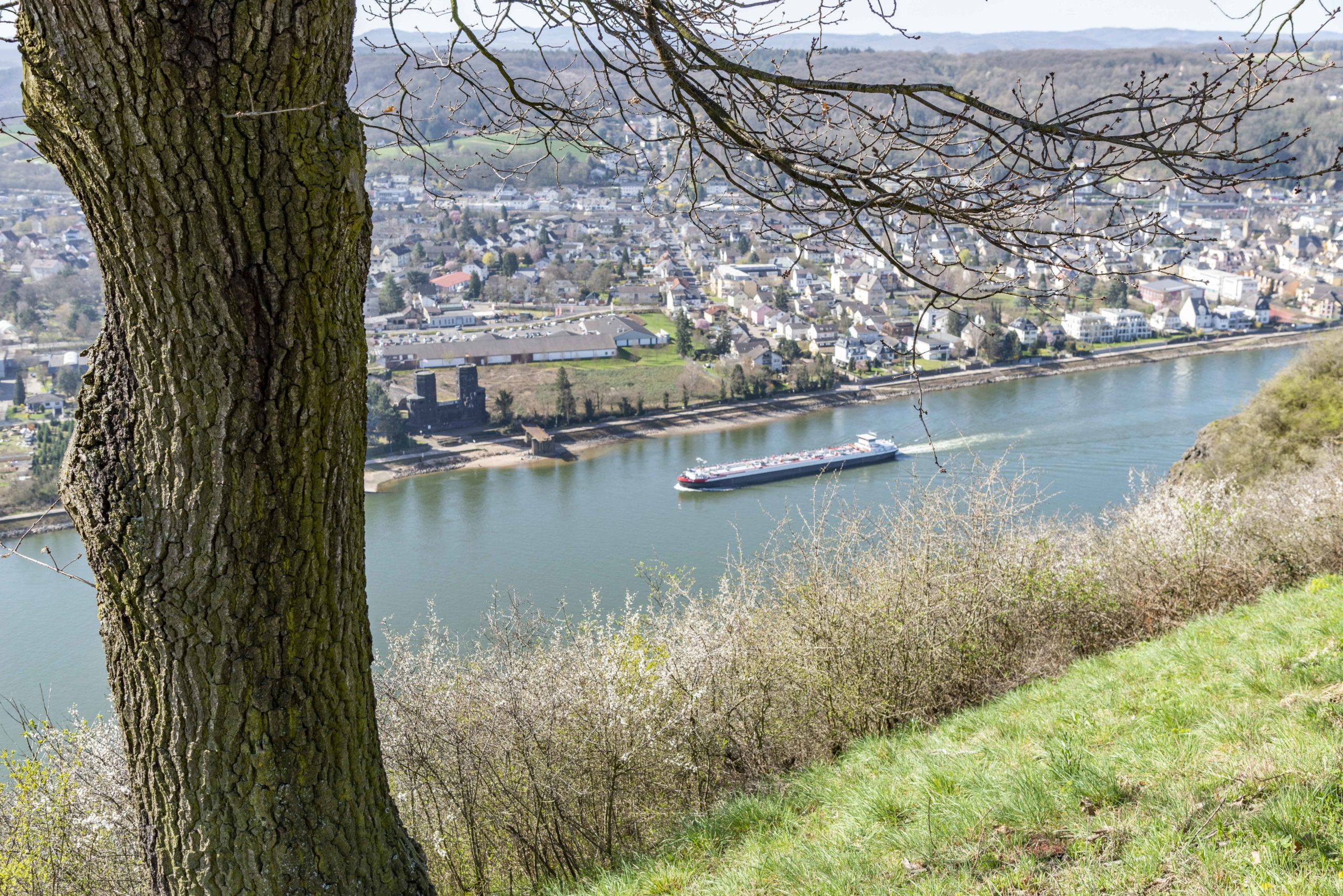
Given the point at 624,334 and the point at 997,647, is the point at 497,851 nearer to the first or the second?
the point at 997,647

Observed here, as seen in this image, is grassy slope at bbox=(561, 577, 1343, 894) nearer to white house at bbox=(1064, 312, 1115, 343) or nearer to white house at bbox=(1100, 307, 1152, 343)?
white house at bbox=(1064, 312, 1115, 343)

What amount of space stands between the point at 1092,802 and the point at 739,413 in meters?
19.2

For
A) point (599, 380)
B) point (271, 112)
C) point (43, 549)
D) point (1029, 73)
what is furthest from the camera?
point (1029, 73)

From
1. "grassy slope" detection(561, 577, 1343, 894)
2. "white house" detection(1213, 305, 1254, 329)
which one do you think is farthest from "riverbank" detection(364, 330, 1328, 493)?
"grassy slope" detection(561, 577, 1343, 894)

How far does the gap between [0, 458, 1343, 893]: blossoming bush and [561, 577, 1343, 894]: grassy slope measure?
63 cm

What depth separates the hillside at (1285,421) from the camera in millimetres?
9578

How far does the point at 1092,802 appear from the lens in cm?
156

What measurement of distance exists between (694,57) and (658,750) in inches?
90.7

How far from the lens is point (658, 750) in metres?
3.12

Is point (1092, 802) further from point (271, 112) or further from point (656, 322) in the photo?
point (656, 322)

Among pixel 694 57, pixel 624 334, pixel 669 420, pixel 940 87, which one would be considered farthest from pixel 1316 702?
A: pixel 624 334

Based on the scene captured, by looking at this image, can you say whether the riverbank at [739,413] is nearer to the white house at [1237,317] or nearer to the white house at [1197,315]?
the white house at [1197,315]

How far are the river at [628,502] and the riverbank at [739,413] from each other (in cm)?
45

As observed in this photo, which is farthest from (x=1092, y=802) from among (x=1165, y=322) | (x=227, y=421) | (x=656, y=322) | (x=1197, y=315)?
(x=1197, y=315)
